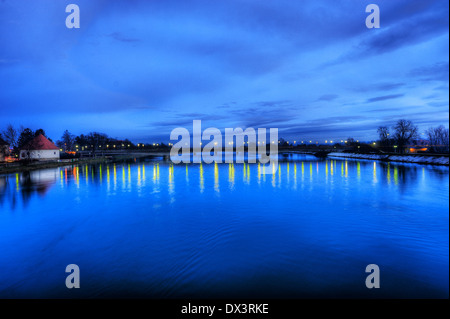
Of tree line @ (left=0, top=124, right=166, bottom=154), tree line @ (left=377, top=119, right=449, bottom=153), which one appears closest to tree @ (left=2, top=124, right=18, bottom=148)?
tree line @ (left=0, top=124, right=166, bottom=154)

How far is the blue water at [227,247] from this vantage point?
6816 mm

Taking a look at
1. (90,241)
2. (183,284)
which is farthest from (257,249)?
(90,241)

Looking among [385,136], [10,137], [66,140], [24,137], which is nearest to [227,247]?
[10,137]

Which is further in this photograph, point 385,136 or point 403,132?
point 385,136

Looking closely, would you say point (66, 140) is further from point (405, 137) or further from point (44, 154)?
point (405, 137)

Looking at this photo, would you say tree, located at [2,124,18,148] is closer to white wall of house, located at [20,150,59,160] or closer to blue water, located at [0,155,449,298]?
white wall of house, located at [20,150,59,160]

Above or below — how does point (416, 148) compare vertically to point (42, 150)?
below

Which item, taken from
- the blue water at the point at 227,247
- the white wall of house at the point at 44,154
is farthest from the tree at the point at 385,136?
the white wall of house at the point at 44,154

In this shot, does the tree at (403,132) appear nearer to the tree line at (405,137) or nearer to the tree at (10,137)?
the tree line at (405,137)

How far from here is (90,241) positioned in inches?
414

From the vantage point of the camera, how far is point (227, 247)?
9.59 meters
